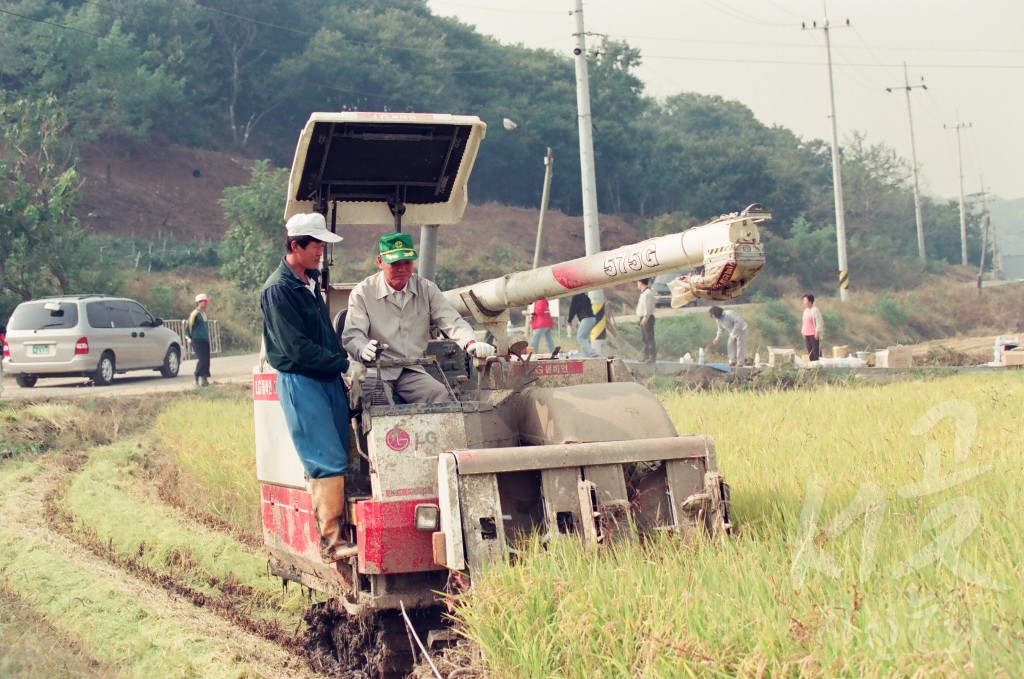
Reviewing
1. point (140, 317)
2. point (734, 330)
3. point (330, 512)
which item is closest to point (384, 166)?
point (330, 512)

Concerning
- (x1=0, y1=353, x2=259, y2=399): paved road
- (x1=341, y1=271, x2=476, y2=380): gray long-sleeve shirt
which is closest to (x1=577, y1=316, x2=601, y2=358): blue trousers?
(x1=0, y1=353, x2=259, y2=399): paved road

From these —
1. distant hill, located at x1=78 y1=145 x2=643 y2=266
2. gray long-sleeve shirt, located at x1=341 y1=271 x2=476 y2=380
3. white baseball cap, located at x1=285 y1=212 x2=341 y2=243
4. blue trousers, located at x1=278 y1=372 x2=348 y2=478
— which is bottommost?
blue trousers, located at x1=278 y1=372 x2=348 y2=478

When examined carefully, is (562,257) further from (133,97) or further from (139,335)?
(139,335)

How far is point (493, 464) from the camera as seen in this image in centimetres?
621

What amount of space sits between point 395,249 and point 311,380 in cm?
97

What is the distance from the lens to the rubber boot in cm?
670

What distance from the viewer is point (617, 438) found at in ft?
22.4

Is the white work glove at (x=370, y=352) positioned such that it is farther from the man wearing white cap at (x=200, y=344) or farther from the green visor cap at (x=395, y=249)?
the man wearing white cap at (x=200, y=344)

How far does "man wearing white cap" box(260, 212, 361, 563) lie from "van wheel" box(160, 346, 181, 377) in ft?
60.9

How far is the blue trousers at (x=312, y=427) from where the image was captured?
6.75m

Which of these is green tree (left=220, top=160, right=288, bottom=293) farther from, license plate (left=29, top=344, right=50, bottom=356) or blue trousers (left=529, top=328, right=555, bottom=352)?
blue trousers (left=529, top=328, right=555, bottom=352)

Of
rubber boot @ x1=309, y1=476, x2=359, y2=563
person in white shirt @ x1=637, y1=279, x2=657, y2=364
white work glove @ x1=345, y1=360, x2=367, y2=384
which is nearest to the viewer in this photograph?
rubber boot @ x1=309, y1=476, x2=359, y2=563

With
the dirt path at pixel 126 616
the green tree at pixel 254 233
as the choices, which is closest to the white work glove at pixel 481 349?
the dirt path at pixel 126 616

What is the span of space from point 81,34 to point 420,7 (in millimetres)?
23826
